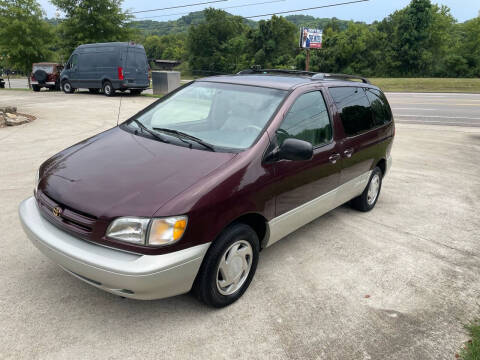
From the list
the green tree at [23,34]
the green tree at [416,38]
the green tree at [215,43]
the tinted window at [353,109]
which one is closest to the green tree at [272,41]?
the green tree at [215,43]

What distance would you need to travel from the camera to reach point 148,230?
2.39 metres

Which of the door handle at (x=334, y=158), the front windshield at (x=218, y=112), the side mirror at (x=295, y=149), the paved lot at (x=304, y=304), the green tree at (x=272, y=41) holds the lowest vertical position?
the paved lot at (x=304, y=304)

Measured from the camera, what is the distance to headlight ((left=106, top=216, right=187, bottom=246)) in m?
2.40

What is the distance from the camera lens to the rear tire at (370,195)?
16.1 ft

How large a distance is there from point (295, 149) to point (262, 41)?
3065 inches

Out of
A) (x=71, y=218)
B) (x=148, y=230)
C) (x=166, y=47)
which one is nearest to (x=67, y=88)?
(x=71, y=218)

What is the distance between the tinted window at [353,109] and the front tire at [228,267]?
70.6 inches

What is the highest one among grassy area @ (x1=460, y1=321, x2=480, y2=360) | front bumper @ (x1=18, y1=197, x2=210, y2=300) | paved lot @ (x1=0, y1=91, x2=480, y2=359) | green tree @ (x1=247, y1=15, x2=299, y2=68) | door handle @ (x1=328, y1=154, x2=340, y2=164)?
green tree @ (x1=247, y1=15, x2=299, y2=68)

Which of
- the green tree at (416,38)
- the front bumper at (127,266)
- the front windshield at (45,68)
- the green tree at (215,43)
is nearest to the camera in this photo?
the front bumper at (127,266)

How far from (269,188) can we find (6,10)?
3337 cm

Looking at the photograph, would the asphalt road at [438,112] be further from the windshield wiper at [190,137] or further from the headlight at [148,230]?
the headlight at [148,230]

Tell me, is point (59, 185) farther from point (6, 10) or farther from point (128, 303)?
point (6, 10)

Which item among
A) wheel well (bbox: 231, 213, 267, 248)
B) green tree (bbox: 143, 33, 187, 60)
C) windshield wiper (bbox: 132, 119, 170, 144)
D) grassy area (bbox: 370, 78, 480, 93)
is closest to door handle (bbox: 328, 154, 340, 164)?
wheel well (bbox: 231, 213, 267, 248)

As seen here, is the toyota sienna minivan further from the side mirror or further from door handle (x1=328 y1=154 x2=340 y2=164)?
the side mirror
